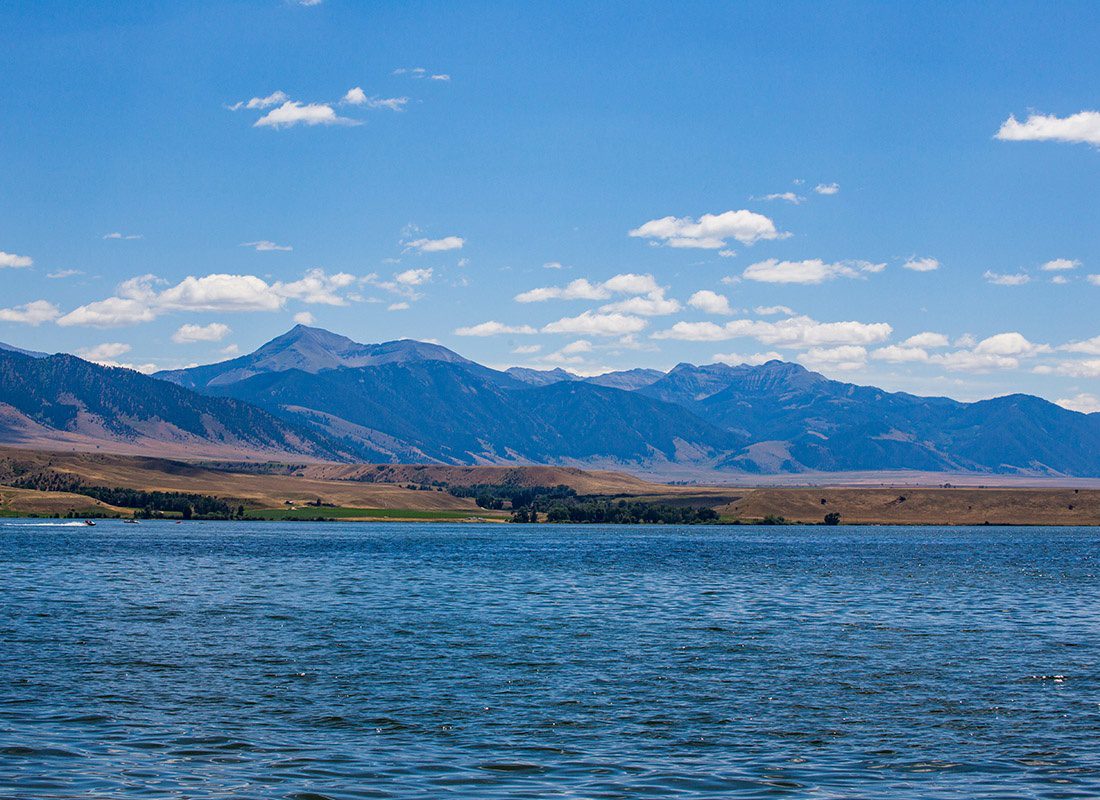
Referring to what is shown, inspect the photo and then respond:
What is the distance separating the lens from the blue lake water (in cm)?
3297

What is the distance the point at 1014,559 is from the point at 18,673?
127392 millimetres

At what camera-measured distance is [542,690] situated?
153 ft

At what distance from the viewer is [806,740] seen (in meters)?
37.9

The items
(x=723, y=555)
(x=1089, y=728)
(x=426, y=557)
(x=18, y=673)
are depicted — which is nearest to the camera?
(x=1089, y=728)

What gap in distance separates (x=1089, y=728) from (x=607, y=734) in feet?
50.6

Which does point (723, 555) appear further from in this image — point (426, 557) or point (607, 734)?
point (607, 734)

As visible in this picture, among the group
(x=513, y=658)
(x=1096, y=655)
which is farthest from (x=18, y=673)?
(x=1096, y=655)

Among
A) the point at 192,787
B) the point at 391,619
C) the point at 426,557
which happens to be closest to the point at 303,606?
the point at 391,619

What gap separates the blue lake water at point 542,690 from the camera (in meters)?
33.0

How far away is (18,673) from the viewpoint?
161 feet

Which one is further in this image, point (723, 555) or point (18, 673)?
point (723, 555)

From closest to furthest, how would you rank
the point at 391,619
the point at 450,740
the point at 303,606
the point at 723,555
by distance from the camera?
the point at 450,740, the point at 391,619, the point at 303,606, the point at 723,555

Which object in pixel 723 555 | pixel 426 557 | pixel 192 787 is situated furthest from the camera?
pixel 723 555

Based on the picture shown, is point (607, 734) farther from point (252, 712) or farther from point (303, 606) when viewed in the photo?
point (303, 606)
